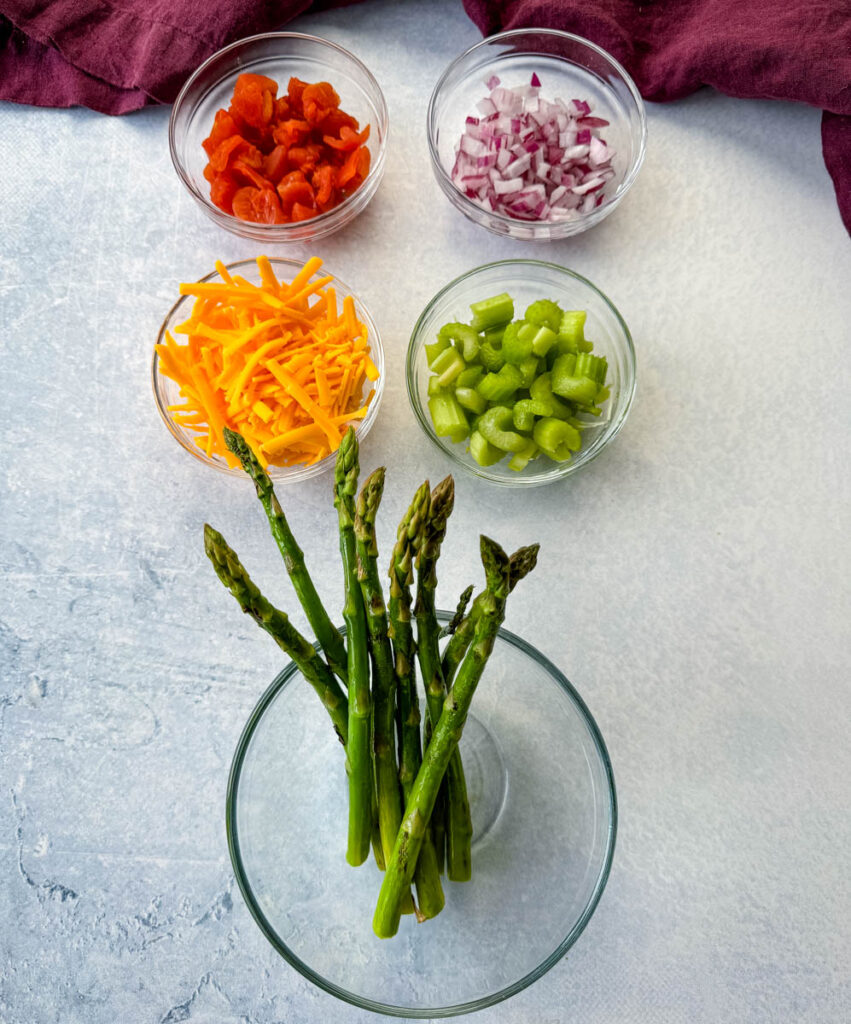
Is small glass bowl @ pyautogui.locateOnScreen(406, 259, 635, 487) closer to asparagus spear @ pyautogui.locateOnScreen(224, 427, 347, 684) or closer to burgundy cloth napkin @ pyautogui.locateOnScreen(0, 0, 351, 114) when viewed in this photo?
asparagus spear @ pyautogui.locateOnScreen(224, 427, 347, 684)

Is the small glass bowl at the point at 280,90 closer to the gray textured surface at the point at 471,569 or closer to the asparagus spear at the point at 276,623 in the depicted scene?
the gray textured surface at the point at 471,569

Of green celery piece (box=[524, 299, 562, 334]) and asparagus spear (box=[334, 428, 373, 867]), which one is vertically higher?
green celery piece (box=[524, 299, 562, 334])

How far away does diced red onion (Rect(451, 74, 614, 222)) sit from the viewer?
173 cm

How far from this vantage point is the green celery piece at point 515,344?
5.17 feet

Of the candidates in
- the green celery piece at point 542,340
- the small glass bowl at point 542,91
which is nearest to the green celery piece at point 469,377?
the green celery piece at point 542,340

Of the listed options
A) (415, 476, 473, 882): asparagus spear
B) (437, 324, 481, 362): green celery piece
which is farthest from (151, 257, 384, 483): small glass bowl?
(415, 476, 473, 882): asparagus spear

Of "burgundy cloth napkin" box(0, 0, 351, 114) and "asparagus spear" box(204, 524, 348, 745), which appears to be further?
"burgundy cloth napkin" box(0, 0, 351, 114)

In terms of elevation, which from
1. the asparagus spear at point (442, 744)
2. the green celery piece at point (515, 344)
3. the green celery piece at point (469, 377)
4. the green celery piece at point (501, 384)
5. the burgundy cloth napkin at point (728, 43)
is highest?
the burgundy cloth napkin at point (728, 43)

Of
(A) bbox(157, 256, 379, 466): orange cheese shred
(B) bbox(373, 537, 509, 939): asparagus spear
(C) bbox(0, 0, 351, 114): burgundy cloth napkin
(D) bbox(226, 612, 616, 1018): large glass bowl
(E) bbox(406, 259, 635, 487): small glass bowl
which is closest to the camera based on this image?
(B) bbox(373, 537, 509, 939): asparagus spear

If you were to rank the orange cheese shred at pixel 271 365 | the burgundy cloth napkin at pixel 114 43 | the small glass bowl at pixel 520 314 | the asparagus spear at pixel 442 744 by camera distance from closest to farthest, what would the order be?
the asparagus spear at pixel 442 744
the orange cheese shred at pixel 271 365
the small glass bowl at pixel 520 314
the burgundy cloth napkin at pixel 114 43

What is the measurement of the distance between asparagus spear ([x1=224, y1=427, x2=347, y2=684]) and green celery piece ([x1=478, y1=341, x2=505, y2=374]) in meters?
0.46

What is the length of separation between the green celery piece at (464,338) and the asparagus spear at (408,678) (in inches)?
14.7

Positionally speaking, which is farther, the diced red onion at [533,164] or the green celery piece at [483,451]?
the diced red onion at [533,164]

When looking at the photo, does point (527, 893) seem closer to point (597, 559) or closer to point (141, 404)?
point (597, 559)
